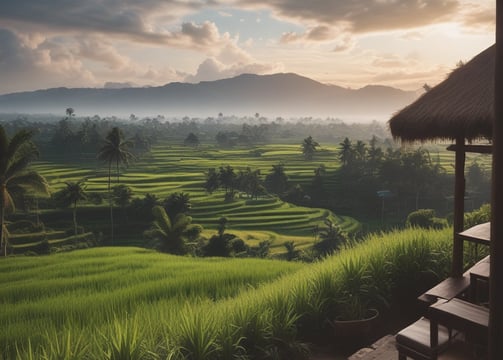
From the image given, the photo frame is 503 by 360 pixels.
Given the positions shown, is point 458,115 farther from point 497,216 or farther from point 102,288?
point 102,288

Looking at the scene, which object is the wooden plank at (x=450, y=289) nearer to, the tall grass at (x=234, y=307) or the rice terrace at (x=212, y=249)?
the rice terrace at (x=212, y=249)

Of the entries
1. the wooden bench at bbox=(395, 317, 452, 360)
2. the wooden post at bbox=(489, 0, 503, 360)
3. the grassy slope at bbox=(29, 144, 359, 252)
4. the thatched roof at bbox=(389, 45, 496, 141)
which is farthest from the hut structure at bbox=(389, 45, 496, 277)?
the grassy slope at bbox=(29, 144, 359, 252)

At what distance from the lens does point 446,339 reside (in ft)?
12.1

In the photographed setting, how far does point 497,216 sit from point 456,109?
2.25 metres

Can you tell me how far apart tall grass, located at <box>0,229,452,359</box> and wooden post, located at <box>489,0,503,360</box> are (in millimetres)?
2162

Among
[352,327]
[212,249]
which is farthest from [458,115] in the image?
[212,249]

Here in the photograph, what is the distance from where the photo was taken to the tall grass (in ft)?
12.8

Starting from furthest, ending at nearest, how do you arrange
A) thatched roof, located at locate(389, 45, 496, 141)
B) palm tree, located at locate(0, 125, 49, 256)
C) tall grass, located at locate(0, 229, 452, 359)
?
palm tree, located at locate(0, 125, 49, 256), thatched roof, located at locate(389, 45, 496, 141), tall grass, located at locate(0, 229, 452, 359)

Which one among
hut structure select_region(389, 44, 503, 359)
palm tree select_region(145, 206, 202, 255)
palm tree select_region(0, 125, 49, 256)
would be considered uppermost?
hut structure select_region(389, 44, 503, 359)

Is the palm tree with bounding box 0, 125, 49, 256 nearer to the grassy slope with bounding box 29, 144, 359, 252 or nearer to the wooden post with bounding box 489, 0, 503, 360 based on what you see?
the grassy slope with bounding box 29, 144, 359, 252

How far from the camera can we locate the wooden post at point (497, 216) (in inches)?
84.6

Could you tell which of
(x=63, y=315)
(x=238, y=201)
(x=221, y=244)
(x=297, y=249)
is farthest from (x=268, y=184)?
(x=63, y=315)

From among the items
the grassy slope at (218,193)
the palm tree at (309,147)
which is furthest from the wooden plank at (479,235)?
the palm tree at (309,147)

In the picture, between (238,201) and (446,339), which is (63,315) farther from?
(238,201)
